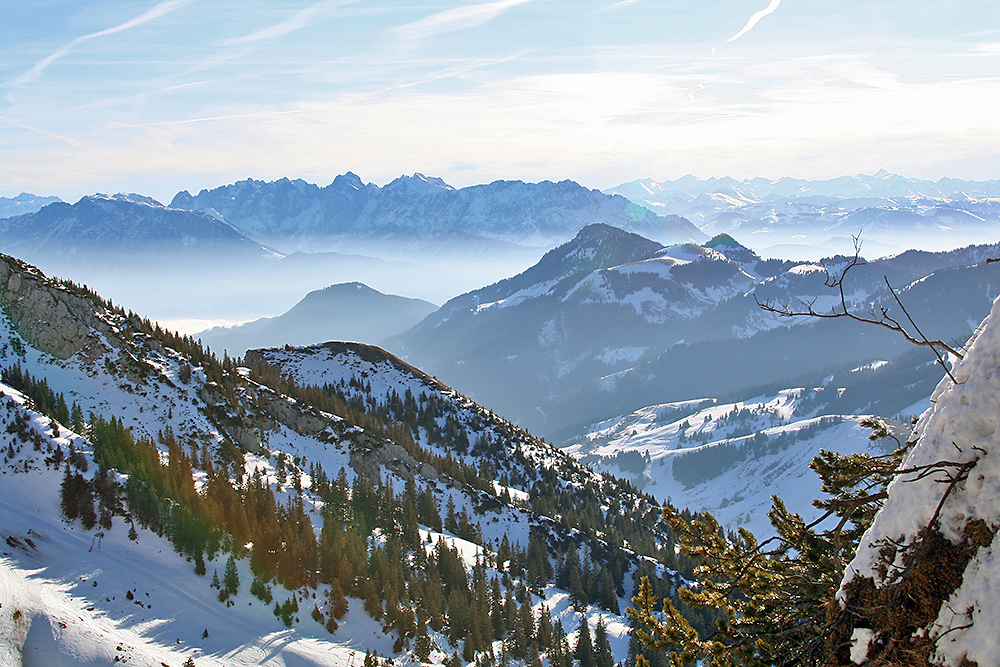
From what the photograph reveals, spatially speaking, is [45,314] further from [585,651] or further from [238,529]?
[585,651]

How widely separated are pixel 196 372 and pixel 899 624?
106 m

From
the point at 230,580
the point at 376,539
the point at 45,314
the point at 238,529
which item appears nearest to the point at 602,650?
the point at 376,539

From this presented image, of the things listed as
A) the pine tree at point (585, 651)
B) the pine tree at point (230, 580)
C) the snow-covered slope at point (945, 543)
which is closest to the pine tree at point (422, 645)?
the pine tree at point (230, 580)

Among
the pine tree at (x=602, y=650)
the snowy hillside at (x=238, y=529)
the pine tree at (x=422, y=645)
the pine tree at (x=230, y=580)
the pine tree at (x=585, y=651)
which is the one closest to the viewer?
the snowy hillside at (x=238, y=529)

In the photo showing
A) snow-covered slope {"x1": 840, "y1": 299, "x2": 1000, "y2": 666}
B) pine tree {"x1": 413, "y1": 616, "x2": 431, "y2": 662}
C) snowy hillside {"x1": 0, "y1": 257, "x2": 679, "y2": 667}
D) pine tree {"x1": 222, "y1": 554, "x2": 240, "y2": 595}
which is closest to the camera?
snow-covered slope {"x1": 840, "y1": 299, "x2": 1000, "y2": 666}

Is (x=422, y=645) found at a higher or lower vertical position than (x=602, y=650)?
higher

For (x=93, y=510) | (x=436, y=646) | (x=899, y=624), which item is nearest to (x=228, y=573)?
(x=93, y=510)

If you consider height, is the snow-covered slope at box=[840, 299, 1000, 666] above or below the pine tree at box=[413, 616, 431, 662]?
→ above

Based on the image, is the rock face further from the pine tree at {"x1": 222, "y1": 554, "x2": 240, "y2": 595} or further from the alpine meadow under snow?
the pine tree at {"x1": 222, "y1": 554, "x2": 240, "y2": 595}

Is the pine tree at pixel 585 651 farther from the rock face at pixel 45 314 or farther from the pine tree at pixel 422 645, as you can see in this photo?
the rock face at pixel 45 314

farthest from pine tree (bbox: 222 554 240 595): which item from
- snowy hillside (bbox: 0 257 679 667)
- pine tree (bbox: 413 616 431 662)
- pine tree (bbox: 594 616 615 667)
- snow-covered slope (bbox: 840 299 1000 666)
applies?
snow-covered slope (bbox: 840 299 1000 666)

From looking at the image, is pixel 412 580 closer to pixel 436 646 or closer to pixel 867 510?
pixel 436 646

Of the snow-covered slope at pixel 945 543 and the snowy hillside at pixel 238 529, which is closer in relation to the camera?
the snow-covered slope at pixel 945 543

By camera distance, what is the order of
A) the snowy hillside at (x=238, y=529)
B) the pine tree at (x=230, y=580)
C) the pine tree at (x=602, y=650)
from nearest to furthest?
the snowy hillside at (x=238, y=529) → the pine tree at (x=230, y=580) → the pine tree at (x=602, y=650)
